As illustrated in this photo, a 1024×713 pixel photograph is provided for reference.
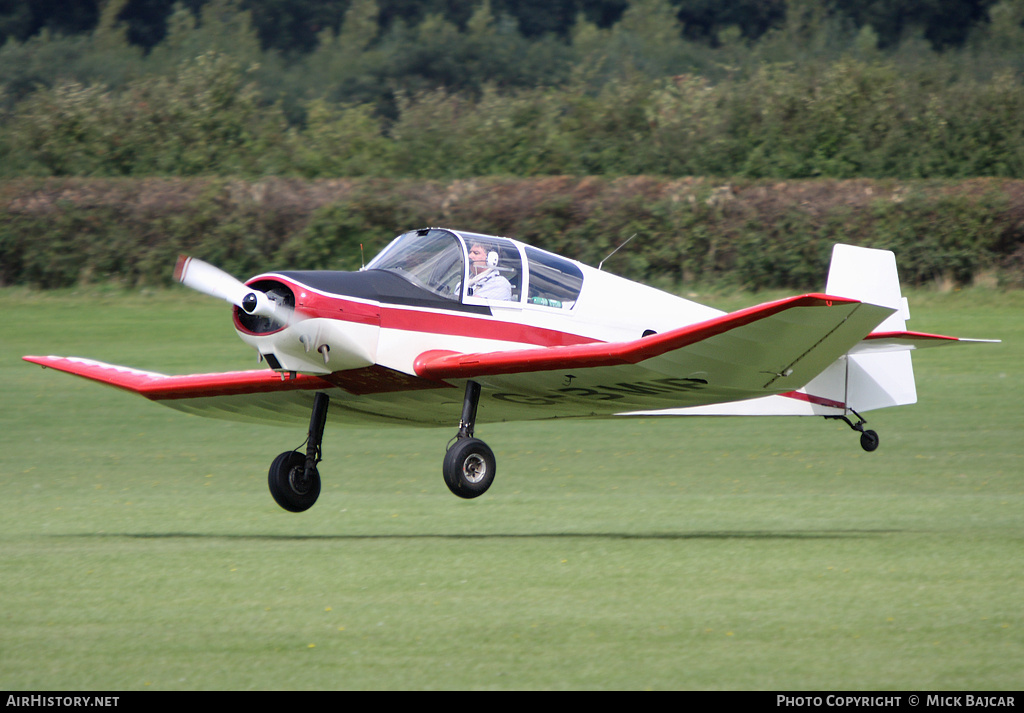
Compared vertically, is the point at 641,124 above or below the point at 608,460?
above

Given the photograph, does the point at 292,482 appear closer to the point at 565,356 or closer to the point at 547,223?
the point at 565,356

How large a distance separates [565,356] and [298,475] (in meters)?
2.92

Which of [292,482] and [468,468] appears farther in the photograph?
[292,482]

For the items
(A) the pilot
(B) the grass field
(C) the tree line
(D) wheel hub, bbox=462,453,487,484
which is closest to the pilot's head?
(A) the pilot

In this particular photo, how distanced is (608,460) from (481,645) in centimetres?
1152

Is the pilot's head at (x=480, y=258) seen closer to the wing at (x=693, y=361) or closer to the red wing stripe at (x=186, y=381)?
the wing at (x=693, y=361)

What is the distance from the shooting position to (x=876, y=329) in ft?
41.2

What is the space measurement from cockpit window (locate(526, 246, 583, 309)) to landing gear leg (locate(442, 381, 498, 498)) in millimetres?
1328

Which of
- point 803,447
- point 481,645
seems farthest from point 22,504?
point 803,447

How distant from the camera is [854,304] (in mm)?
9219

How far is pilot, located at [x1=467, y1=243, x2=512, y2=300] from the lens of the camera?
36.2 ft

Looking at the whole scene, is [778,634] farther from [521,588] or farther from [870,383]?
[870,383]

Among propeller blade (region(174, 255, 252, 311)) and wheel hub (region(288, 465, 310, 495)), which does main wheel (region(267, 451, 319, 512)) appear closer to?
wheel hub (region(288, 465, 310, 495))

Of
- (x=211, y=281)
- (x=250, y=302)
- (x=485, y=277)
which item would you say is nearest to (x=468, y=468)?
(x=485, y=277)
